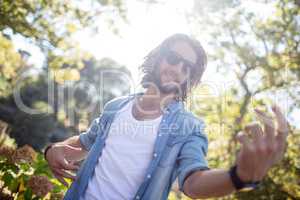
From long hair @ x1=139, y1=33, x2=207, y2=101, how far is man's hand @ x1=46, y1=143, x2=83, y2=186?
0.81 meters

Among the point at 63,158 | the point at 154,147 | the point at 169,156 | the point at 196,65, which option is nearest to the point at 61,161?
the point at 63,158

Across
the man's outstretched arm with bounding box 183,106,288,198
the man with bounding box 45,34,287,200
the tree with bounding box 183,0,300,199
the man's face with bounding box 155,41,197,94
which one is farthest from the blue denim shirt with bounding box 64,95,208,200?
the tree with bounding box 183,0,300,199

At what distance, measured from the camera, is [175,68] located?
8.54 feet

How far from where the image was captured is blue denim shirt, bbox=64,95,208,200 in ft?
6.31

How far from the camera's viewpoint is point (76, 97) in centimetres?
4200

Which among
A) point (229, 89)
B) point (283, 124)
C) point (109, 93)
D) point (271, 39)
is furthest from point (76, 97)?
point (283, 124)

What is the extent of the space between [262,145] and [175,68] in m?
1.39

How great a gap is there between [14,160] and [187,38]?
102 inches

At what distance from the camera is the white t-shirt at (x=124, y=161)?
88.0 inches

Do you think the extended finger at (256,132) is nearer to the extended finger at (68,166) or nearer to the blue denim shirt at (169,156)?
the blue denim shirt at (169,156)

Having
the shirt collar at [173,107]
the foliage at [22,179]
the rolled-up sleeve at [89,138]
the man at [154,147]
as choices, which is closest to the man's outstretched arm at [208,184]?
the man at [154,147]

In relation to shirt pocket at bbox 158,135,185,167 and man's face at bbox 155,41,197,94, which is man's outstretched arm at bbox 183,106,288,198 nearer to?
shirt pocket at bbox 158,135,185,167

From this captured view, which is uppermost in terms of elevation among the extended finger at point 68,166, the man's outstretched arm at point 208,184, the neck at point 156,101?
the neck at point 156,101

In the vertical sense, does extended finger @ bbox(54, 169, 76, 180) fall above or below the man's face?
below
